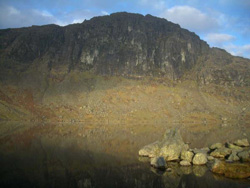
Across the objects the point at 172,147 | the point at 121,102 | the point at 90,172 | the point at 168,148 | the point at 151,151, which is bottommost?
the point at 90,172

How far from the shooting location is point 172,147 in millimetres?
45844

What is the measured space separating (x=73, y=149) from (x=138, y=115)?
9533cm

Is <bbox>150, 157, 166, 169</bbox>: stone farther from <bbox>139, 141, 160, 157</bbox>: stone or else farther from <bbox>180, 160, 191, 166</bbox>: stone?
<bbox>139, 141, 160, 157</bbox>: stone

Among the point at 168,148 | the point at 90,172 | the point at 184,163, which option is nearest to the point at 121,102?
the point at 168,148

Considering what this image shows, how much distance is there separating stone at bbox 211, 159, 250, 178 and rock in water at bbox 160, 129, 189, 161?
349 inches

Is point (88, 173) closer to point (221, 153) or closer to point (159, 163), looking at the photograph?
point (159, 163)

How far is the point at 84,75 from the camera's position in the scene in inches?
7712

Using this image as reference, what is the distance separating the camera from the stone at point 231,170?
3397cm

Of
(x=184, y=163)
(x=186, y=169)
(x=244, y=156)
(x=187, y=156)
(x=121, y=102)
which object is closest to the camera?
(x=186, y=169)

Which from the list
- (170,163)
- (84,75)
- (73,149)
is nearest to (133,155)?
(170,163)

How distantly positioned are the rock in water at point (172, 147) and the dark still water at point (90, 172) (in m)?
3.60

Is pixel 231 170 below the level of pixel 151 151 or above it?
above

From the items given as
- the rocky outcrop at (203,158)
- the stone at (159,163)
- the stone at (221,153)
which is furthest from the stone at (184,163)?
the stone at (221,153)

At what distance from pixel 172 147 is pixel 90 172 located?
18.0m
